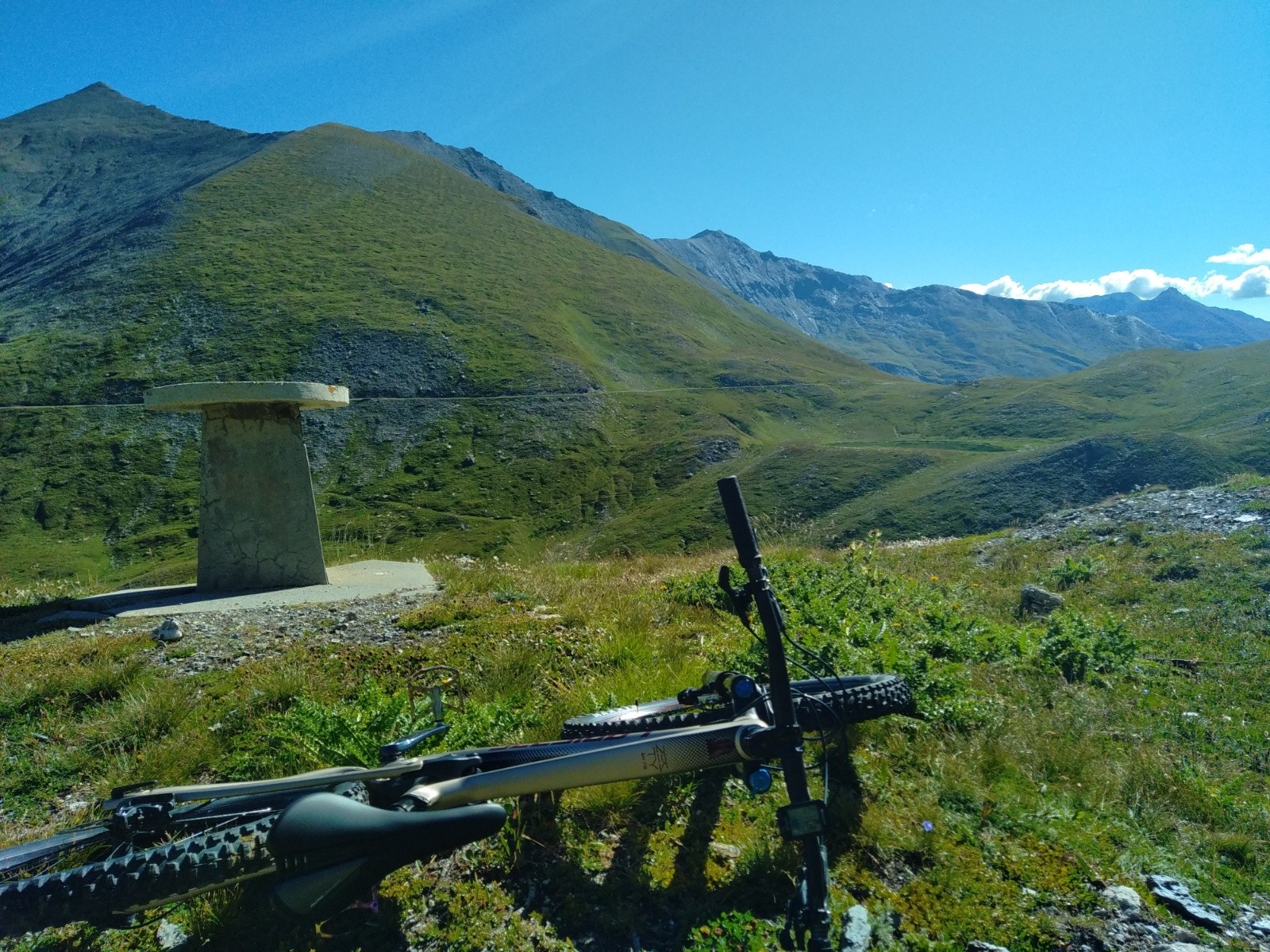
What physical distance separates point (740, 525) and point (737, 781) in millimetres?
1984

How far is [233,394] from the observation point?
11180 millimetres

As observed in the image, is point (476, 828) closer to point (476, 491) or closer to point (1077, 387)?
point (476, 491)

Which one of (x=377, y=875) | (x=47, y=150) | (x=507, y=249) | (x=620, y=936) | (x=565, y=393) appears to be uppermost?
(x=47, y=150)

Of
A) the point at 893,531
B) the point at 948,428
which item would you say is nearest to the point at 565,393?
the point at 948,428

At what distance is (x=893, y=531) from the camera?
143 ft

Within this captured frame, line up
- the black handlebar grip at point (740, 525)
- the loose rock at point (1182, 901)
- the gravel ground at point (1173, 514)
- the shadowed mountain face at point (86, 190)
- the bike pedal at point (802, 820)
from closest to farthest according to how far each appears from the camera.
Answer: the bike pedal at point (802, 820), the black handlebar grip at point (740, 525), the loose rock at point (1182, 901), the gravel ground at point (1173, 514), the shadowed mountain face at point (86, 190)

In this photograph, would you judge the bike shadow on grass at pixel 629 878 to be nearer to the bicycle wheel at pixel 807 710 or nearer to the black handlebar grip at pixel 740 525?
the bicycle wheel at pixel 807 710

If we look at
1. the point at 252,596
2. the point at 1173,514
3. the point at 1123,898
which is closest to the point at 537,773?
the point at 1123,898

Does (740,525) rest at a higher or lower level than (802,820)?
higher

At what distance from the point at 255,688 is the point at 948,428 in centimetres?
9451

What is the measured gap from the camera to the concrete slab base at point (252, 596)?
31.4ft

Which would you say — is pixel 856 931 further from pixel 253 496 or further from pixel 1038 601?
pixel 253 496

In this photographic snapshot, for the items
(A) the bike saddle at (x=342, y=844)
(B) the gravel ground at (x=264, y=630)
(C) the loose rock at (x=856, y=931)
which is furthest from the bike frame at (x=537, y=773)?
(B) the gravel ground at (x=264, y=630)

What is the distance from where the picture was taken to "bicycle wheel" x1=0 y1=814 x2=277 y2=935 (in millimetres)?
2520
